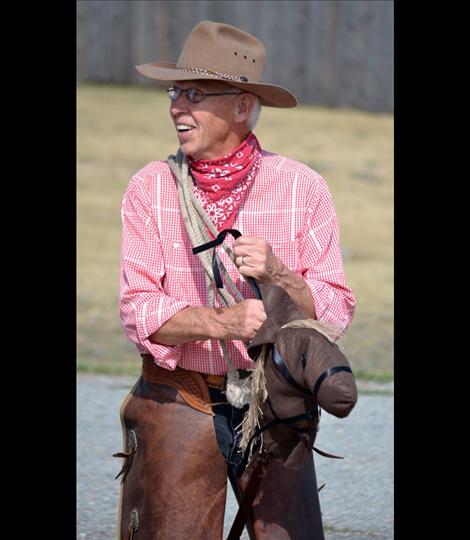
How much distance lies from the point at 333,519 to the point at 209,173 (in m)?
2.39

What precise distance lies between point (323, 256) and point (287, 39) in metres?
12.0

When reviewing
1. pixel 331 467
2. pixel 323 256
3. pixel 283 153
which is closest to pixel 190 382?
pixel 323 256

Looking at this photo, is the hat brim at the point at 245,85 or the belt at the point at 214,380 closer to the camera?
the hat brim at the point at 245,85

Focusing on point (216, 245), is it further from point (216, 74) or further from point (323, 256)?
point (216, 74)

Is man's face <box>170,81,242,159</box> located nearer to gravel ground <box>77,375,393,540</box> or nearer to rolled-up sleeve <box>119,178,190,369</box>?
rolled-up sleeve <box>119,178,190,369</box>

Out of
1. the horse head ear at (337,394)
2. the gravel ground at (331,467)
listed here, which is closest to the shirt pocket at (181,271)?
the horse head ear at (337,394)

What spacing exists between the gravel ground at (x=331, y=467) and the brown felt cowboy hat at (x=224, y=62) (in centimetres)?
222

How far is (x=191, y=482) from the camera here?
10.9ft

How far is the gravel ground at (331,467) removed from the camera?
5148 mm

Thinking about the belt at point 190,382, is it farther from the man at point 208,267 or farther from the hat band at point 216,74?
the hat band at point 216,74
